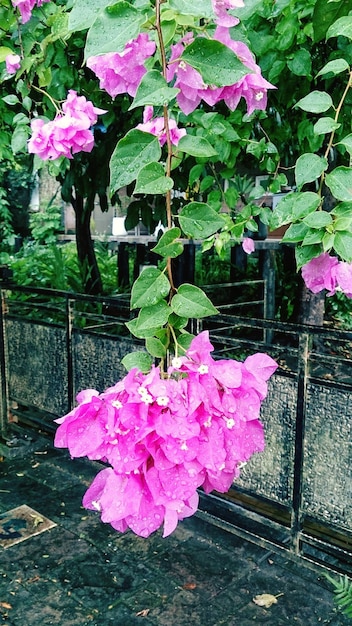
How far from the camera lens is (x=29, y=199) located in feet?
53.7

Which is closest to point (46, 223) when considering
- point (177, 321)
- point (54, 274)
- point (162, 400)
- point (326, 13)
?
point (54, 274)

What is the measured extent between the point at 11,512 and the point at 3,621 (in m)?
0.97

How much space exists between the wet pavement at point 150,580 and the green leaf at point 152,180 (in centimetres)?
211

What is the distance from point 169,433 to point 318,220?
1.85 ft

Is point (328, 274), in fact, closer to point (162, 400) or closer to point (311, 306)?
point (162, 400)

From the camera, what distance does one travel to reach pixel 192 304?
906 millimetres

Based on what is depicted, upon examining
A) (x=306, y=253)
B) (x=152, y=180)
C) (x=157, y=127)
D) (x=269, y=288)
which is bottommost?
(x=269, y=288)

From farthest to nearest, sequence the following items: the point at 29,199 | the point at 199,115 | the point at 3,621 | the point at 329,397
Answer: the point at 29,199 → the point at 329,397 → the point at 3,621 → the point at 199,115

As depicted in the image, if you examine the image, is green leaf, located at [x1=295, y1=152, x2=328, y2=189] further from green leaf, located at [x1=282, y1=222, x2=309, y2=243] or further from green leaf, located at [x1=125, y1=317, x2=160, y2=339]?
green leaf, located at [x1=125, y1=317, x2=160, y2=339]

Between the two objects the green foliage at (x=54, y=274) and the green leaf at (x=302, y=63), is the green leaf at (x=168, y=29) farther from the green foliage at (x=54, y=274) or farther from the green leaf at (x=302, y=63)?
the green foliage at (x=54, y=274)

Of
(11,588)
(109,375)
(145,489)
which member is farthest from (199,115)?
(11,588)

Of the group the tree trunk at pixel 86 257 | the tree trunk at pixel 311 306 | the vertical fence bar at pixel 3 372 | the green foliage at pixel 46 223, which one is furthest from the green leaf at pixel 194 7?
the green foliage at pixel 46 223

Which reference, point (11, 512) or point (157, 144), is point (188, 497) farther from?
point (11, 512)

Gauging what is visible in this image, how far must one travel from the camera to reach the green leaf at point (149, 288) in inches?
35.7
